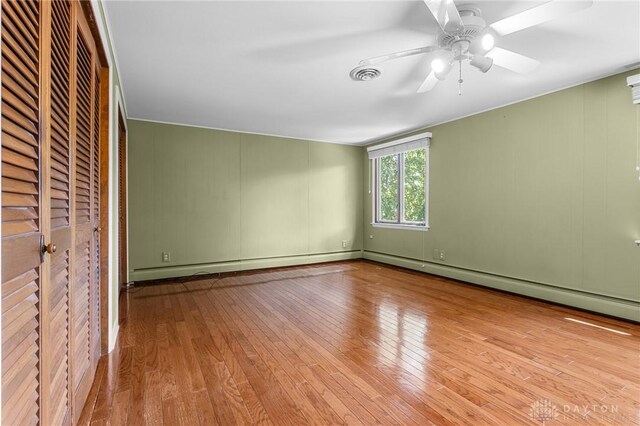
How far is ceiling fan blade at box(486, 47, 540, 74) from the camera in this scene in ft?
6.95

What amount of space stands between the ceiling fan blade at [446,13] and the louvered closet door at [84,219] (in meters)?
1.84

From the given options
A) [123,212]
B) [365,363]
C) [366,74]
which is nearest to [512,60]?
[366,74]

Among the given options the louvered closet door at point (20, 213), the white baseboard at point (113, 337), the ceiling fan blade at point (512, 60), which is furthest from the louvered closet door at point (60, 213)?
the ceiling fan blade at point (512, 60)

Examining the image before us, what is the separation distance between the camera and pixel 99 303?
210cm

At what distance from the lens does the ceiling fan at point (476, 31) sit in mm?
1648

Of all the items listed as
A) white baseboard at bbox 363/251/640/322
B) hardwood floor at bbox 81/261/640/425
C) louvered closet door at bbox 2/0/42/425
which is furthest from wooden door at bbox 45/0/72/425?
white baseboard at bbox 363/251/640/322

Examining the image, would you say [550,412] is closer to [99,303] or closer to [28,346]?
[28,346]

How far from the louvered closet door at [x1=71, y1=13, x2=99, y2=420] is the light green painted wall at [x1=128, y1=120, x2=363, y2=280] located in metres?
2.74

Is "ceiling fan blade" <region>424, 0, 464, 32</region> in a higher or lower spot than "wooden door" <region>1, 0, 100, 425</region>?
higher

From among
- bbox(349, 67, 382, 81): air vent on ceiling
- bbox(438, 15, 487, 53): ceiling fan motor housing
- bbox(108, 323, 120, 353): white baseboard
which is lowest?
bbox(108, 323, 120, 353): white baseboard

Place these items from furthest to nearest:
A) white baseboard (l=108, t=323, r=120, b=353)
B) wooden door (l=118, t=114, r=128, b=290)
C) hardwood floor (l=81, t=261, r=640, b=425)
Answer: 1. wooden door (l=118, t=114, r=128, b=290)
2. white baseboard (l=108, t=323, r=120, b=353)
3. hardwood floor (l=81, t=261, r=640, b=425)

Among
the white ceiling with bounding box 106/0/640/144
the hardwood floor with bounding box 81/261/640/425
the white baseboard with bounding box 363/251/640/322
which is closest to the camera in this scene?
the hardwood floor with bounding box 81/261/640/425

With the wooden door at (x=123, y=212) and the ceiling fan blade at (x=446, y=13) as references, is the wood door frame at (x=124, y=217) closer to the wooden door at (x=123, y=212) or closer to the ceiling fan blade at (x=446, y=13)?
the wooden door at (x=123, y=212)

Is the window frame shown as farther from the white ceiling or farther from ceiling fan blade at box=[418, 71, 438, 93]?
ceiling fan blade at box=[418, 71, 438, 93]
